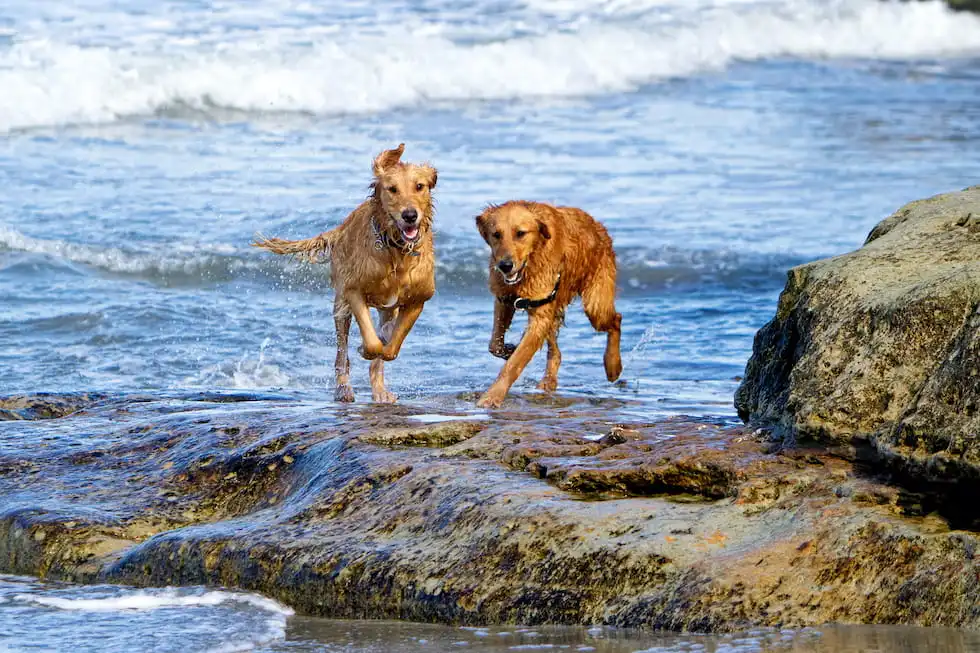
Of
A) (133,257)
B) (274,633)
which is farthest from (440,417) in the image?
(133,257)

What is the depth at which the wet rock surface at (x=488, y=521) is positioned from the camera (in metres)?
4.46

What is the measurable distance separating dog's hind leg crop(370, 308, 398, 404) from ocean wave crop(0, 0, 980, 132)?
1467cm

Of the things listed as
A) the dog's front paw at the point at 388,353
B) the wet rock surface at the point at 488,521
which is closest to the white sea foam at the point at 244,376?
the dog's front paw at the point at 388,353

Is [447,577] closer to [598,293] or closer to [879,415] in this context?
[879,415]

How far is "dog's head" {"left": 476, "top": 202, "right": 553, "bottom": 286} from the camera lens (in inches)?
346

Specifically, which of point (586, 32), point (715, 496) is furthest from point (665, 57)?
point (715, 496)

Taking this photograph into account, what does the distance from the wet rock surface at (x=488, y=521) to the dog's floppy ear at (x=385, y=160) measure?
6.44 feet

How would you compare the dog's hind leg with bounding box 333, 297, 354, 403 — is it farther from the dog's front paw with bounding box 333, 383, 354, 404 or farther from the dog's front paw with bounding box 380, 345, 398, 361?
the dog's front paw with bounding box 380, 345, 398, 361

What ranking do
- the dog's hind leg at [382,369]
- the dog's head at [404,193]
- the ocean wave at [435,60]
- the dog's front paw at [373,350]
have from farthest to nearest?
1. the ocean wave at [435,60]
2. the dog's hind leg at [382,369]
3. the dog's front paw at [373,350]
4. the dog's head at [404,193]

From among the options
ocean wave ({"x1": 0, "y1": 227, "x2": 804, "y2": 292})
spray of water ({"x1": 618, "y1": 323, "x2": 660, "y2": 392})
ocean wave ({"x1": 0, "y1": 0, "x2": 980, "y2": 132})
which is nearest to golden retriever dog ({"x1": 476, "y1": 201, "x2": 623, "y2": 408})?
spray of water ({"x1": 618, "y1": 323, "x2": 660, "y2": 392})

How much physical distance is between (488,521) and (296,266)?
375 inches

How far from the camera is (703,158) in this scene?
20594 mm

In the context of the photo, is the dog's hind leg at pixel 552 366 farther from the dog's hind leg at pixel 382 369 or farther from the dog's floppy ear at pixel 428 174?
the dog's floppy ear at pixel 428 174

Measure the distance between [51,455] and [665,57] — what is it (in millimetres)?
26163
